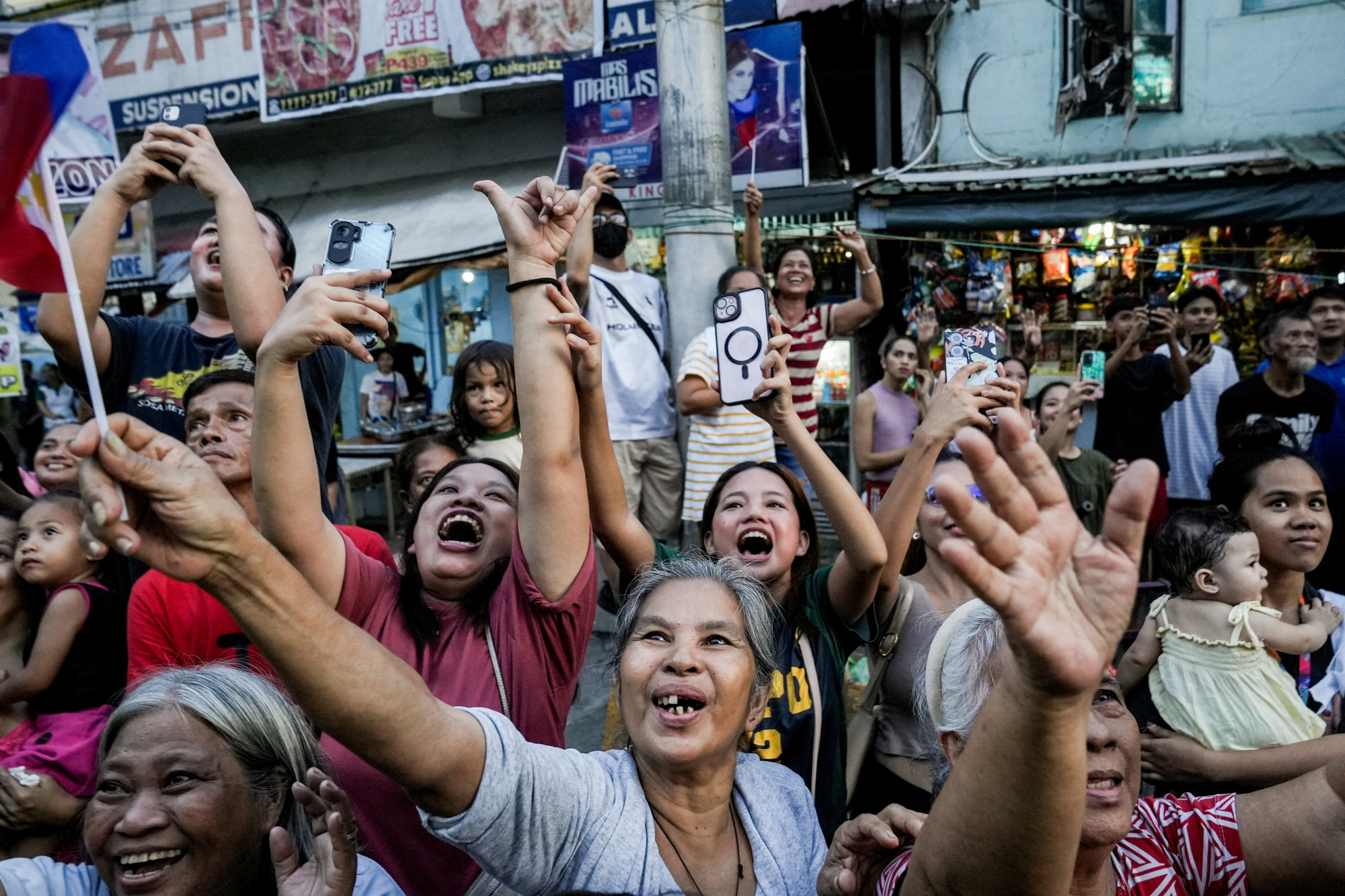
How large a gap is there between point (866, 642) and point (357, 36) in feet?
28.3

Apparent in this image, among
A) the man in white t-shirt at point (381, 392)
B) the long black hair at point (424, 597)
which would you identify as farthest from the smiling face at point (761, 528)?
the man in white t-shirt at point (381, 392)

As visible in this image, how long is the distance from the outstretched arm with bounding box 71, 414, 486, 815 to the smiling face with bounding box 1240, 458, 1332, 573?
241cm

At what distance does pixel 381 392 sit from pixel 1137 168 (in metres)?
6.65

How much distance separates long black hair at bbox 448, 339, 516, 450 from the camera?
11.2 feet

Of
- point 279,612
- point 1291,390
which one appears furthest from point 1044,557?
point 1291,390

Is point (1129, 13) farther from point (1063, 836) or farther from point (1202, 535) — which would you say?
point (1063, 836)

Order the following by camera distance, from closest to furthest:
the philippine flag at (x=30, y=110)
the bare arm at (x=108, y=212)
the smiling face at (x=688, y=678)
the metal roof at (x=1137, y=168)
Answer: the philippine flag at (x=30, y=110) → the smiling face at (x=688, y=678) → the bare arm at (x=108, y=212) → the metal roof at (x=1137, y=168)

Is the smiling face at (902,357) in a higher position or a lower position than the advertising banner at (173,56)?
lower

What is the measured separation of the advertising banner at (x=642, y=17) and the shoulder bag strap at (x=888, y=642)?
609 cm

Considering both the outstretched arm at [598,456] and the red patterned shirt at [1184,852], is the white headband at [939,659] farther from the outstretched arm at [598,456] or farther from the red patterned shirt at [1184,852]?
the outstretched arm at [598,456]

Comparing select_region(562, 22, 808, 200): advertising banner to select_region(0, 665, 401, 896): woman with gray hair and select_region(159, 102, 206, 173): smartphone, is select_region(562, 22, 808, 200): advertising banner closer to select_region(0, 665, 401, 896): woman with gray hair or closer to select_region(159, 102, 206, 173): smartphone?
select_region(159, 102, 206, 173): smartphone

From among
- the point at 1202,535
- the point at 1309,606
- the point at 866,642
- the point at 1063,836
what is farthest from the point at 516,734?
the point at 1309,606

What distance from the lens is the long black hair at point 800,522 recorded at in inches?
93.4

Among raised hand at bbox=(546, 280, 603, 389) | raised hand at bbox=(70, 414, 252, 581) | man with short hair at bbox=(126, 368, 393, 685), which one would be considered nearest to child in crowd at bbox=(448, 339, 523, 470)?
man with short hair at bbox=(126, 368, 393, 685)
